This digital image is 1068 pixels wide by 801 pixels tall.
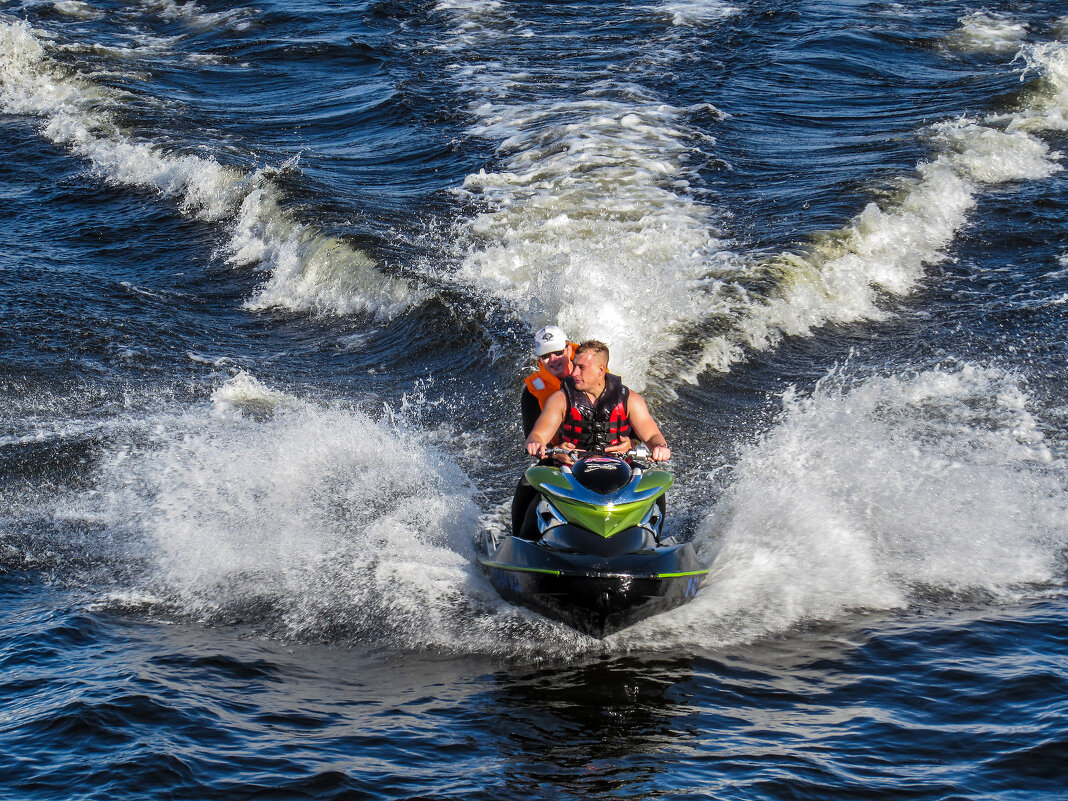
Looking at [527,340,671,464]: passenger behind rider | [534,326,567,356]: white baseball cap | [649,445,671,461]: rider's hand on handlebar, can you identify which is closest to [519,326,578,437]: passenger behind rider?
[534,326,567,356]: white baseball cap

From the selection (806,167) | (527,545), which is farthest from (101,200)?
(527,545)

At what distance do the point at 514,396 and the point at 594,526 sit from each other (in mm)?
5091

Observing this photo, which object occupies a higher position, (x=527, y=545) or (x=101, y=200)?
(x=101, y=200)

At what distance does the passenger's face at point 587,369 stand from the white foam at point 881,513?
64.4 inches

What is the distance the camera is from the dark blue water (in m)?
6.55

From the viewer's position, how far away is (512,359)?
1295cm

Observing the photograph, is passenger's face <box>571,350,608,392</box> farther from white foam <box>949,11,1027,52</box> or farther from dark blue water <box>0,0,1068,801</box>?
white foam <box>949,11,1027,52</box>

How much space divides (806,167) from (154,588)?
12.8 metres

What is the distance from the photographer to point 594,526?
23.9ft

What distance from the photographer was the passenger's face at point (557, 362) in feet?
26.7

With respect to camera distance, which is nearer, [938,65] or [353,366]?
[353,366]

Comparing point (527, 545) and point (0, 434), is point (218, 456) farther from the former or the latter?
point (527, 545)

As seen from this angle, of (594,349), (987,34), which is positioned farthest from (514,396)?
(987,34)

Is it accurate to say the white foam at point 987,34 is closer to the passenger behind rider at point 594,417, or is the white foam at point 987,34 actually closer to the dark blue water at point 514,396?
the dark blue water at point 514,396
